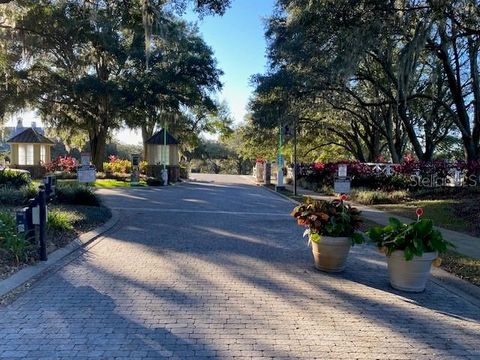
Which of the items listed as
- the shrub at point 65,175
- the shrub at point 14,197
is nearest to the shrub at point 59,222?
the shrub at point 14,197

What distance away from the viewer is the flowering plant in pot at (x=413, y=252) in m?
5.78

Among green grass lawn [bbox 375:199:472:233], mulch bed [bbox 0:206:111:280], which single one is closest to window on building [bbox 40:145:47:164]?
mulch bed [bbox 0:206:111:280]

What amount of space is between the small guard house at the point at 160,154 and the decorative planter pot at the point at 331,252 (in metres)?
22.4

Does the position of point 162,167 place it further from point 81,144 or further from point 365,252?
point 365,252

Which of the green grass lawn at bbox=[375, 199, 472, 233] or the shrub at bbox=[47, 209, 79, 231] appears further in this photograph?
the green grass lawn at bbox=[375, 199, 472, 233]

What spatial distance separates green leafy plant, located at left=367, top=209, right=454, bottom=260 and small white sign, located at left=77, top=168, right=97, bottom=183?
10984 mm

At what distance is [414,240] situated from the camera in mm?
5789

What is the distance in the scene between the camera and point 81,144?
37.6 meters

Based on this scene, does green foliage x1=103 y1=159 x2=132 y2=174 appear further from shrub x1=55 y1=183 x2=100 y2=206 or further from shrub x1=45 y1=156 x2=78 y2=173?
shrub x1=55 y1=183 x2=100 y2=206

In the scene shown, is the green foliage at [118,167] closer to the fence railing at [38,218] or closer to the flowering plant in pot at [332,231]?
the fence railing at [38,218]

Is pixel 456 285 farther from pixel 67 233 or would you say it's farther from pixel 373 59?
pixel 373 59

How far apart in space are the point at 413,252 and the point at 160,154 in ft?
80.4

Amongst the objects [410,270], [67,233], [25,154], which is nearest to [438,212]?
[410,270]

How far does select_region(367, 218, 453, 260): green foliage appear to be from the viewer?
5753 mm
